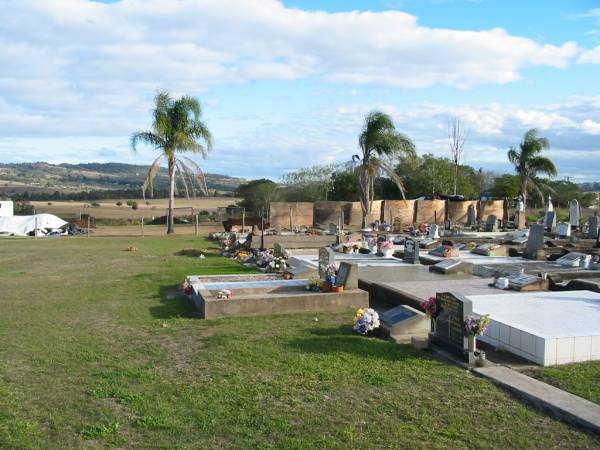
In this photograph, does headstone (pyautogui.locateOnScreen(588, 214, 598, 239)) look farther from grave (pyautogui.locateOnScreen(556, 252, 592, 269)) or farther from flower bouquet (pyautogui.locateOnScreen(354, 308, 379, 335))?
flower bouquet (pyautogui.locateOnScreen(354, 308, 379, 335))

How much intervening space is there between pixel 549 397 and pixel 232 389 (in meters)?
3.18

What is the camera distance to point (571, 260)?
1554 cm

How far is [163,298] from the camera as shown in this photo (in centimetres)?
1203

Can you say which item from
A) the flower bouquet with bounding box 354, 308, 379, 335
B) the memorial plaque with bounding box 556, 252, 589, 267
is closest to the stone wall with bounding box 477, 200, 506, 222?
the memorial plaque with bounding box 556, 252, 589, 267

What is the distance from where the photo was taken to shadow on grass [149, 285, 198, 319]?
10438 millimetres

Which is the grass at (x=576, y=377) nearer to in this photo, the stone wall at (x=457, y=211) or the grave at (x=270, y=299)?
the grave at (x=270, y=299)

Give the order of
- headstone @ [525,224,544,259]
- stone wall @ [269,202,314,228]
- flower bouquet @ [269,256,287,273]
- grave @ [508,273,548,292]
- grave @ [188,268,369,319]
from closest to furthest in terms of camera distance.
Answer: grave @ [188,268,369,319]
grave @ [508,273,548,292]
flower bouquet @ [269,256,287,273]
headstone @ [525,224,544,259]
stone wall @ [269,202,314,228]

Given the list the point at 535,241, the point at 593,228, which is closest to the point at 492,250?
the point at 535,241

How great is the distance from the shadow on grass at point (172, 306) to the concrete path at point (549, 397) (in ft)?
17.8

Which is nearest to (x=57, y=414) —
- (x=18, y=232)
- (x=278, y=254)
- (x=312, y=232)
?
(x=278, y=254)

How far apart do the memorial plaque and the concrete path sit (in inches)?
371

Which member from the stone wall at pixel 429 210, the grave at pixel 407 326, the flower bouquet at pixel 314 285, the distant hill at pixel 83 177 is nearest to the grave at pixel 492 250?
the flower bouquet at pixel 314 285

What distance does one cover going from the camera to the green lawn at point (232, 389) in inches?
201

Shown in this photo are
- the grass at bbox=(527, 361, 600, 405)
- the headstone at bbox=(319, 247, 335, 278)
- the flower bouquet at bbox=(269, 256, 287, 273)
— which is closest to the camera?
the grass at bbox=(527, 361, 600, 405)
